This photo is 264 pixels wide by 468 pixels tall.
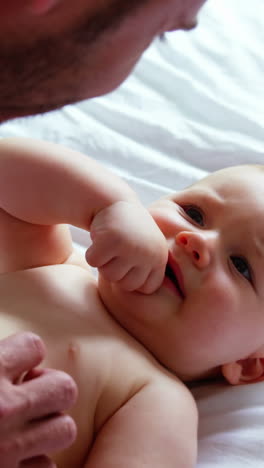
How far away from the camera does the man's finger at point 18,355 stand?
784 millimetres

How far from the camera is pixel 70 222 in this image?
3.47 feet

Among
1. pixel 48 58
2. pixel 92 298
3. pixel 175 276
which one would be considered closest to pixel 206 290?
pixel 175 276

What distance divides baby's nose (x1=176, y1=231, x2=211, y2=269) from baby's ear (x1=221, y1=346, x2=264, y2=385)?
188 mm

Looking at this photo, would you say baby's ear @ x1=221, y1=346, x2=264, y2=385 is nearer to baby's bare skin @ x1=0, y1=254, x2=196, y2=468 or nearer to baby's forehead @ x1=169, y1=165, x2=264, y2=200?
baby's bare skin @ x1=0, y1=254, x2=196, y2=468

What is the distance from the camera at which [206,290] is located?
1013mm

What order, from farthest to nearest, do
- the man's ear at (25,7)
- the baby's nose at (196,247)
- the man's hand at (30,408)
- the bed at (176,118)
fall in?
the bed at (176,118), the baby's nose at (196,247), the man's hand at (30,408), the man's ear at (25,7)

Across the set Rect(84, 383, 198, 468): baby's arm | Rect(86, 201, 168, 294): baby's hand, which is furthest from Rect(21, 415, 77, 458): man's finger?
Rect(86, 201, 168, 294): baby's hand

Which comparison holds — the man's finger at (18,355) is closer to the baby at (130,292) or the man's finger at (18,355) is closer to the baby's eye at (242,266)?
the baby at (130,292)

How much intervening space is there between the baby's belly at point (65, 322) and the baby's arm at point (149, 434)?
0.03 m

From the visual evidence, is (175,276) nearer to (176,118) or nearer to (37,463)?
(37,463)

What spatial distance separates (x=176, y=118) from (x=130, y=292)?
666mm

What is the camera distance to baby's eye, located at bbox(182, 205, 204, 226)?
1.09 meters

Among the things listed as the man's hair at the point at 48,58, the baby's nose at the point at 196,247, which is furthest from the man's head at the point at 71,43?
the baby's nose at the point at 196,247

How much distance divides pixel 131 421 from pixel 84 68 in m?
0.46
